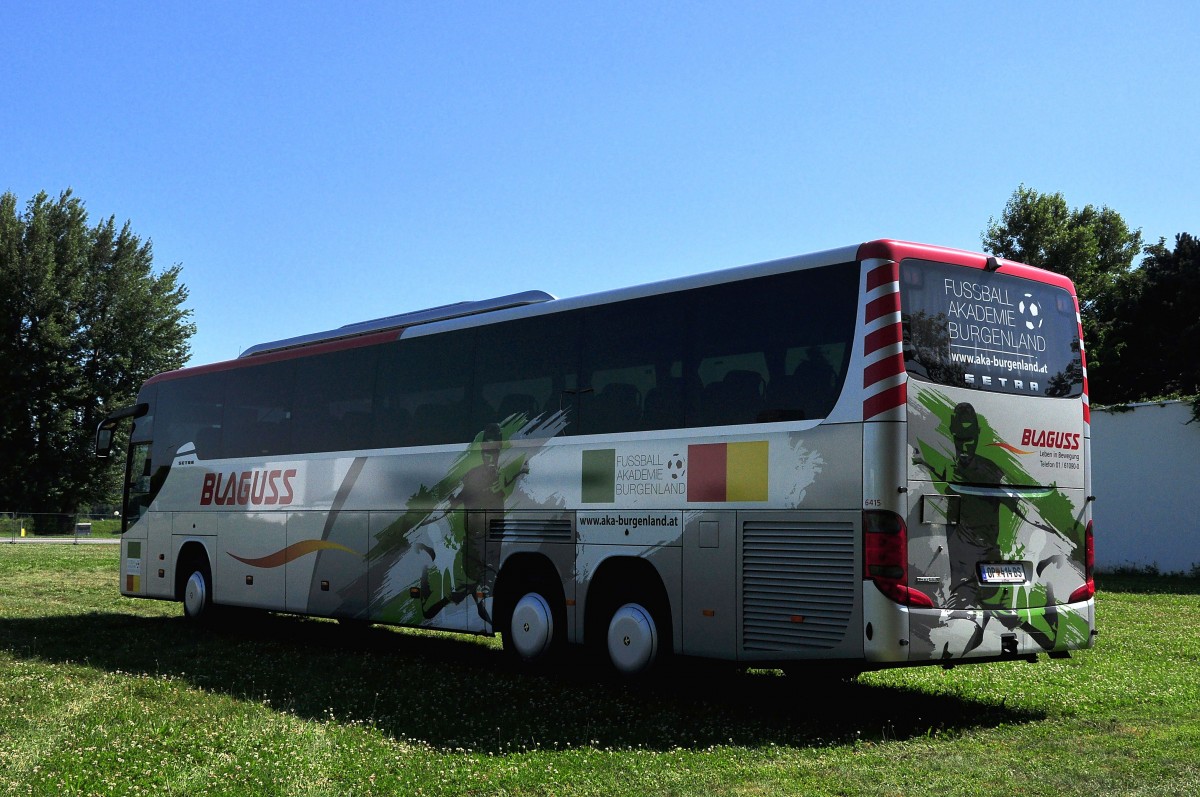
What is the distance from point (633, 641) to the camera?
35.9ft

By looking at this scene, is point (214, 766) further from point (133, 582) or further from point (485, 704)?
point (133, 582)

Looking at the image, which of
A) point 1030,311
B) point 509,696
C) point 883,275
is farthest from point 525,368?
point 1030,311

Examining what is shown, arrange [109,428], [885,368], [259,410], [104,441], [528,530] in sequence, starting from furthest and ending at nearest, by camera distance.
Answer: [109,428], [104,441], [259,410], [528,530], [885,368]

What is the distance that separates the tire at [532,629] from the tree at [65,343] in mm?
51664

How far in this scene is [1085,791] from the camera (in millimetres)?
7016

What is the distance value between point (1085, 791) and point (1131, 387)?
1685 inches

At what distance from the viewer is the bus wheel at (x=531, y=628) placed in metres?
12.0

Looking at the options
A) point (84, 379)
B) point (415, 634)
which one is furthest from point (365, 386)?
point (84, 379)

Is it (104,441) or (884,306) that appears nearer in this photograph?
(884,306)

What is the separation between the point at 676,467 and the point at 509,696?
8.28 feet

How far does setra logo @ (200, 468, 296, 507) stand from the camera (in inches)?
631

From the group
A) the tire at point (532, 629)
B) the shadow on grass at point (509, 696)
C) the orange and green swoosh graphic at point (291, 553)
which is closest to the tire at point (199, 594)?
the orange and green swoosh graphic at point (291, 553)

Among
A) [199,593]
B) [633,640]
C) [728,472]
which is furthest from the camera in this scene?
[199,593]

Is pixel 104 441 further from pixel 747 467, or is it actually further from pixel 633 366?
pixel 747 467
